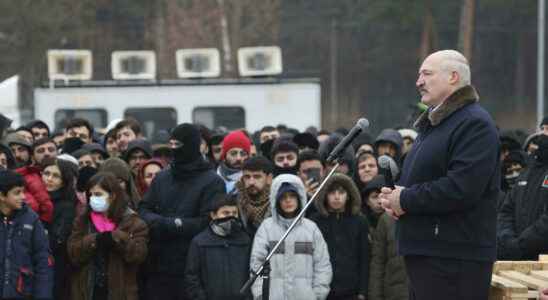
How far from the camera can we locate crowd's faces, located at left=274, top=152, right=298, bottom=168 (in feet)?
38.5

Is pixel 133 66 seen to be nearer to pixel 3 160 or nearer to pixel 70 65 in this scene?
pixel 70 65

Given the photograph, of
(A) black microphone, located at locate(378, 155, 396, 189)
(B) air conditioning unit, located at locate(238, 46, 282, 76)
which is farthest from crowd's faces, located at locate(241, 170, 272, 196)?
(B) air conditioning unit, located at locate(238, 46, 282, 76)

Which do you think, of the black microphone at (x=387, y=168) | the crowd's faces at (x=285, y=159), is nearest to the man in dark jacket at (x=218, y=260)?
the crowd's faces at (x=285, y=159)

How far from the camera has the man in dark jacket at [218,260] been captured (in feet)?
32.9

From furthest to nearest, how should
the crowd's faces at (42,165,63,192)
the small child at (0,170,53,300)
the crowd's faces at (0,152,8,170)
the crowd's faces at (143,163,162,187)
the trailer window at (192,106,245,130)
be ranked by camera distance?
the trailer window at (192,106,245,130) < the crowd's faces at (0,152,8,170) < the crowd's faces at (143,163,162,187) < the crowd's faces at (42,165,63,192) < the small child at (0,170,53,300)

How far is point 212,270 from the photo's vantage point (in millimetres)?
10047

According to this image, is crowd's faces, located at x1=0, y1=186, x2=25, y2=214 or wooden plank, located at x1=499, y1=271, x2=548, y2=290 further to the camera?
crowd's faces, located at x1=0, y1=186, x2=25, y2=214

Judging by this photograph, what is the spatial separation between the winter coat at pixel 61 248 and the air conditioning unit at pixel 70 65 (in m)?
9.56

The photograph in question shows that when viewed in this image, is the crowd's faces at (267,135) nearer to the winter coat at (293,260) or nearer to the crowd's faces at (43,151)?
the crowd's faces at (43,151)

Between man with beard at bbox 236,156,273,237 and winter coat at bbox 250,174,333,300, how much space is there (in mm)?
473

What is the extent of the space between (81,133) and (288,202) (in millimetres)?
4620

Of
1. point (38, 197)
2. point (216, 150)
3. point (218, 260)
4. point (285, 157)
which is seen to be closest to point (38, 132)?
point (216, 150)

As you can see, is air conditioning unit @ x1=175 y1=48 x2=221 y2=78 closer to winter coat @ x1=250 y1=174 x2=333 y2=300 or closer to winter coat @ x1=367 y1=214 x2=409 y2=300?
winter coat @ x1=367 y1=214 x2=409 y2=300

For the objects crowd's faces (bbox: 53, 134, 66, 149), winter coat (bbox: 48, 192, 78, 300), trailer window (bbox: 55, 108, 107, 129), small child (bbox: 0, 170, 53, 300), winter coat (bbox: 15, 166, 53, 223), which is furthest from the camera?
trailer window (bbox: 55, 108, 107, 129)
